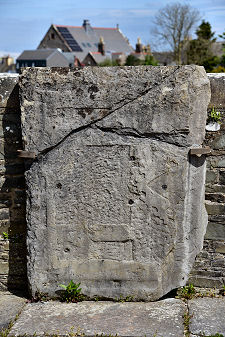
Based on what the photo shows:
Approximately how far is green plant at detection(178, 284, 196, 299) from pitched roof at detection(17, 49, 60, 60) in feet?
145

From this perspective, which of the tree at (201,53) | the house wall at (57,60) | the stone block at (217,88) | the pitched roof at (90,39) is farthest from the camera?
the pitched roof at (90,39)

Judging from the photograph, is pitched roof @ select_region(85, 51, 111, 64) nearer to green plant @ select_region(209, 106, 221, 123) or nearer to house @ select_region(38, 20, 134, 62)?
house @ select_region(38, 20, 134, 62)

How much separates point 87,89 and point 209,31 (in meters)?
36.5

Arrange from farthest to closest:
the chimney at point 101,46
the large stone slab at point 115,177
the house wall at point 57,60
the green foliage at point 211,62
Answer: the chimney at point 101,46 → the house wall at point 57,60 → the green foliage at point 211,62 → the large stone slab at point 115,177

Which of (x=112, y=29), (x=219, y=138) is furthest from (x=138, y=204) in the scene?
(x=112, y=29)

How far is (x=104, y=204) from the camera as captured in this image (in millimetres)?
4301

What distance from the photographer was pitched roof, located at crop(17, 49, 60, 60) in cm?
4734

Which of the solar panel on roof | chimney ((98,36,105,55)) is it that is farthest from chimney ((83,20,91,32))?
chimney ((98,36,105,55))

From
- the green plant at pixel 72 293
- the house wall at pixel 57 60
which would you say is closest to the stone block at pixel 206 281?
the green plant at pixel 72 293

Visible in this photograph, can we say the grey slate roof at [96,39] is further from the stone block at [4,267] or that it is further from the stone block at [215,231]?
the stone block at [215,231]

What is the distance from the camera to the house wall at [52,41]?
174ft

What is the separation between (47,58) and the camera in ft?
152

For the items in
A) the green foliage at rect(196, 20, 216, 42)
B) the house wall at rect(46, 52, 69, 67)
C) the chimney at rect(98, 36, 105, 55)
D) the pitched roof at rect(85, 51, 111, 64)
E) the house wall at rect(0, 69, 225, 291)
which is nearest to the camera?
the house wall at rect(0, 69, 225, 291)

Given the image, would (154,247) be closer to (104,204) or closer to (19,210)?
(104,204)
